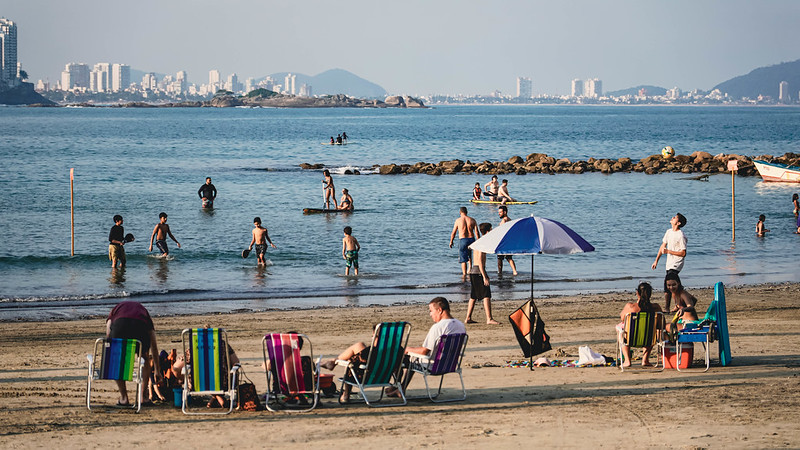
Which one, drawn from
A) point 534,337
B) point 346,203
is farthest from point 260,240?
point 346,203

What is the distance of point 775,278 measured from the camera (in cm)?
2183

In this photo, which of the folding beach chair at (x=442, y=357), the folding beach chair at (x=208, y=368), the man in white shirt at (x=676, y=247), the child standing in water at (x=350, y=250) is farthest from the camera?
the child standing in water at (x=350, y=250)

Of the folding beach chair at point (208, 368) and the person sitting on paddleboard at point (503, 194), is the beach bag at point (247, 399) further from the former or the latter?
the person sitting on paddleboard at point (503, 194)

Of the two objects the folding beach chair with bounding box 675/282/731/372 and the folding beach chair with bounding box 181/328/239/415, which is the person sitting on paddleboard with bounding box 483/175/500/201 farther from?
the folding beach chair with bounding box 181/328/239/415

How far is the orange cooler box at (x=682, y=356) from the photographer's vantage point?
37.8 feet

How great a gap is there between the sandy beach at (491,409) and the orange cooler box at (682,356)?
0.17m

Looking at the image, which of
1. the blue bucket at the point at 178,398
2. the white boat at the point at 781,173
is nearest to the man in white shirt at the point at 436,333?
the blue bucket at the point at 178,398

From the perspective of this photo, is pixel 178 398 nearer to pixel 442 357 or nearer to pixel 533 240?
pixel 442 357

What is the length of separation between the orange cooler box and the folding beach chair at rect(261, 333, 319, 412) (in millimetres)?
4618

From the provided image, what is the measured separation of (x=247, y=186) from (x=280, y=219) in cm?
1447

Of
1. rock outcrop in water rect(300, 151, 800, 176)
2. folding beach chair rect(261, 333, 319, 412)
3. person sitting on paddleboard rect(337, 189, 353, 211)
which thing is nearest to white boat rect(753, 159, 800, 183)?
rock outcrop in water rect(300, 151, 800, 176)

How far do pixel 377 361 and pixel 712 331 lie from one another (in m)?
4.48

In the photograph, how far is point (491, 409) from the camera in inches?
382

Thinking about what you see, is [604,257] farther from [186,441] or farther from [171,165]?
[171,165]
